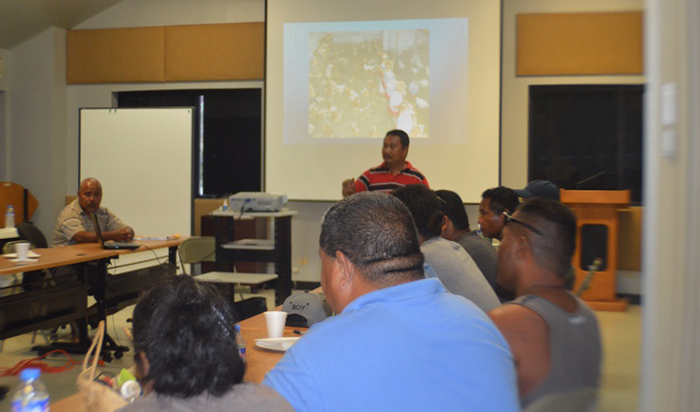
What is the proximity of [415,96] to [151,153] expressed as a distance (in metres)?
3.10

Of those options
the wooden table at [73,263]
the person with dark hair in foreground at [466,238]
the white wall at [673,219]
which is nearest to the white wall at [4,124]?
the wooden table at [73,263]

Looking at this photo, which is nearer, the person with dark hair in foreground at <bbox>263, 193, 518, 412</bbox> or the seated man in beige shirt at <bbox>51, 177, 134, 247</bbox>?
the person with dark hair in foreground at <bbox>263, 193, 518, 412</bbox>

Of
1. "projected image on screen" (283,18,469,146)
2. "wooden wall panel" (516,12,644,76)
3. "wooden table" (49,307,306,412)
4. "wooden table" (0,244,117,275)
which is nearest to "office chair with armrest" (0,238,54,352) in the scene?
"wooden table" (0,244,117,275)

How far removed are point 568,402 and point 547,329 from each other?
22 centimetres

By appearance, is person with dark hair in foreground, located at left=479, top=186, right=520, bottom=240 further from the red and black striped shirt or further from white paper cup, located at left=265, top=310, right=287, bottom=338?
white paper cup, located at left=265, top=310, right=287, bottom=338

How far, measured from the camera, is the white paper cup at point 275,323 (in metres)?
2.27

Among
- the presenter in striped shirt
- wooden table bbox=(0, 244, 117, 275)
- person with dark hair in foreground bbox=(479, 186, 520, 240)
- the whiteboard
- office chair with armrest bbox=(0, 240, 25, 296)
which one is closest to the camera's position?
person with dark hair in foreground bbox=(479, 186, 520, 240)

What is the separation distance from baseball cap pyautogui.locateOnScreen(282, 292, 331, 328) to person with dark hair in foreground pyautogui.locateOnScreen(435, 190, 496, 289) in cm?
79

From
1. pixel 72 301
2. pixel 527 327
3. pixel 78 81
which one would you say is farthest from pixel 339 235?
pixel 78 81

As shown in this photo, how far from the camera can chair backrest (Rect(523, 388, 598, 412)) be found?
1.33 m

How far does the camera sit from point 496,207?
3475mm

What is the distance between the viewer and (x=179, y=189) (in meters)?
7.43

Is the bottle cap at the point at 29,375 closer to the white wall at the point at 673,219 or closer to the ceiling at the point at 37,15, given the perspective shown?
the white wall at the point at 673,219

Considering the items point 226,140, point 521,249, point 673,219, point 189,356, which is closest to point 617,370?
point 521,249
